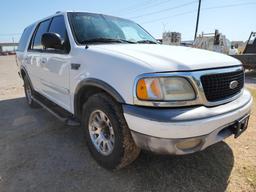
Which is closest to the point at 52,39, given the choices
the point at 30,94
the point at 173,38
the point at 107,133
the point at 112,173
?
the point at 107,133

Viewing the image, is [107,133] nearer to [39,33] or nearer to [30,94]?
[39,33]

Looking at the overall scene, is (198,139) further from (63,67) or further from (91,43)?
(63,67)

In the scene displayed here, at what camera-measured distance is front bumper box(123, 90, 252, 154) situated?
6.30 ft

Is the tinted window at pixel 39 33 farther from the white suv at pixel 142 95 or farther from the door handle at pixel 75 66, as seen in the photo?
the door handle at pixel 75 66

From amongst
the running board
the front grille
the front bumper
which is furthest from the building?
the front bumper

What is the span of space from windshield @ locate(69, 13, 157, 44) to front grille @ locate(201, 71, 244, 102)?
153 centimetres

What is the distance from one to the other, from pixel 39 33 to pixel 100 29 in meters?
1.85

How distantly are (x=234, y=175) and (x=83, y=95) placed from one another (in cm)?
207

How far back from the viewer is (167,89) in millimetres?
2033

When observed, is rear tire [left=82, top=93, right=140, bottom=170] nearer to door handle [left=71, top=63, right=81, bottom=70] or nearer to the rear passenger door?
door handle [left=71, top=63, right=81, bottom=70]

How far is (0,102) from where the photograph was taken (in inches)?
246

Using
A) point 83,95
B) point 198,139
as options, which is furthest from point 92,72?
point 198,139

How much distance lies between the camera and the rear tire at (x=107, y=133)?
2.29 m

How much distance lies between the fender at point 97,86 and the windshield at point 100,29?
0.64 m
